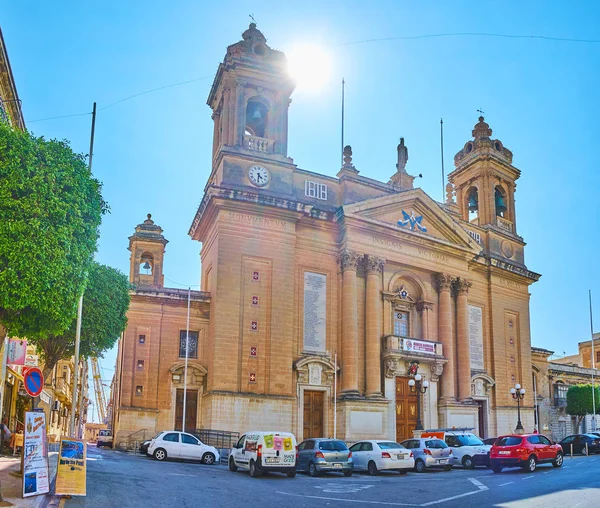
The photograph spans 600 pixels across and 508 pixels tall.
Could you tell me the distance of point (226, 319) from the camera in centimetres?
3481

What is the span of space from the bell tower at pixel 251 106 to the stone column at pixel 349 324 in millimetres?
6655

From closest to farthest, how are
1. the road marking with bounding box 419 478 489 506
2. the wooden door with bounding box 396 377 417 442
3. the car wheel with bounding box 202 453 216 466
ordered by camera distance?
1. the road marking with bounding box 419 478 489 506
2. the car wheel with bounding box 202 453 216 466
3. the wooden door with bounding box 396 377 417 442

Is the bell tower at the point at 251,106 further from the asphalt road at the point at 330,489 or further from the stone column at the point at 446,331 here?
the asphalt road at the point at 330,489

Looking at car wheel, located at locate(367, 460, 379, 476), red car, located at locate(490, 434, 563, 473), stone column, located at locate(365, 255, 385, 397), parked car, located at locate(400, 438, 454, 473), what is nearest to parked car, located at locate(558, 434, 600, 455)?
stone column, located at locate(365, 255, 385, 397)

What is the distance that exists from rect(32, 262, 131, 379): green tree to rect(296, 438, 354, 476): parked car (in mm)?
10014

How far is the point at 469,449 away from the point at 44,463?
774 inches

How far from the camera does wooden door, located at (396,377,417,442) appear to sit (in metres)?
39.3

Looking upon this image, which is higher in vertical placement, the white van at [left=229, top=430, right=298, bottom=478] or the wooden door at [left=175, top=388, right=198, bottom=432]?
the wooden door at [left=175, top=388, right=198, bottom=432]

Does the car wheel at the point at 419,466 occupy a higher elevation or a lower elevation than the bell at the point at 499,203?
lower

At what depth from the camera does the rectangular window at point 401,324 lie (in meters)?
41.3

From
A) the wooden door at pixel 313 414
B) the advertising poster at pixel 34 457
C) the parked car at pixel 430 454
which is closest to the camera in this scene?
the advertising poster at pixel 34 457

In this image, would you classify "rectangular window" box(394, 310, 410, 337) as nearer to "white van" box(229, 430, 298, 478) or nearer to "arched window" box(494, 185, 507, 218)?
"arched window" box(494, 185, 507, 218)

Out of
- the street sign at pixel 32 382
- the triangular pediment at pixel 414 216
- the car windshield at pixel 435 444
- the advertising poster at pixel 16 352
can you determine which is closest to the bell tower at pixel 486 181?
the triangular pediment at pixel 414 216

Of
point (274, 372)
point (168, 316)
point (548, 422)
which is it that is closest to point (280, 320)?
point (274, 372)
